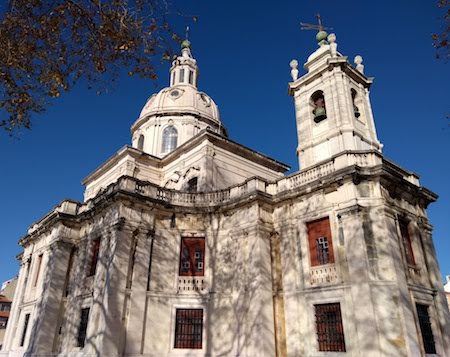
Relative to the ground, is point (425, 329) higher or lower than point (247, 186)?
lower

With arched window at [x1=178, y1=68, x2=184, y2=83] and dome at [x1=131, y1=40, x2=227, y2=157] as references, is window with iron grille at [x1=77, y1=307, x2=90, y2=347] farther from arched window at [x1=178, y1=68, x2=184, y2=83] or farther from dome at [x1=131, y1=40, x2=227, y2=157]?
arched window at [x1=178, y1=68, x2=184, y2=83]

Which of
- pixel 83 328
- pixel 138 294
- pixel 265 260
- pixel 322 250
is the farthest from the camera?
pixel 83 328

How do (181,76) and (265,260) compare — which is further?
(181,76)

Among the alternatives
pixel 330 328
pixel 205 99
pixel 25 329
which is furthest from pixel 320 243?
pixel 205 99

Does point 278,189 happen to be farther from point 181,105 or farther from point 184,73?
point 184,73

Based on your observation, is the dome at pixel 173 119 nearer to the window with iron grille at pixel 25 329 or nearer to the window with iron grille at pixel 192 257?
the window with iron grille at pixel 192 257

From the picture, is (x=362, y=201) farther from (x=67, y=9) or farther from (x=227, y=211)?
(x=67, y=9)

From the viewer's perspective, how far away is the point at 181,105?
104ft

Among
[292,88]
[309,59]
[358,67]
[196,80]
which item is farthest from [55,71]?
[196,80]

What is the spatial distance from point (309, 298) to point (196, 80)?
28634mm

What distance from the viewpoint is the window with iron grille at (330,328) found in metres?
13.3

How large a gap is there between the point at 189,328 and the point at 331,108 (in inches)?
473

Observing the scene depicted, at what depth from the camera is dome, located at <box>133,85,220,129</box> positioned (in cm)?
3130

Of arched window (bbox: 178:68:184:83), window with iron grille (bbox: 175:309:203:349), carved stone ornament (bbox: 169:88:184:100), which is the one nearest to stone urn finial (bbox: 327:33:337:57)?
window with iron grille (bbox: 175:309:203:349)
